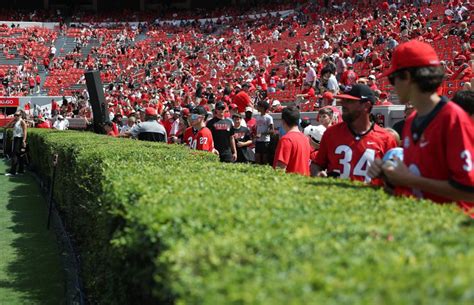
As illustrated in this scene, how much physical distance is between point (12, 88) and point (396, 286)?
44.4 m

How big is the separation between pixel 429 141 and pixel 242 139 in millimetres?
8960

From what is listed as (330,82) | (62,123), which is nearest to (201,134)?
(330,82)

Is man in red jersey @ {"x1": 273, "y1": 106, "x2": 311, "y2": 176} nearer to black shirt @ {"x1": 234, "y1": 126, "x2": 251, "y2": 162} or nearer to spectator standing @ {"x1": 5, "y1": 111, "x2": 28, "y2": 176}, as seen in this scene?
black shirt @ {"x1": 234, "y1": 126, "x2": 251, "y2": 162}

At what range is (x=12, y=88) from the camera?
43406mm

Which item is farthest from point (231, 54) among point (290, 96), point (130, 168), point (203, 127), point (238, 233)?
point (238, 233)

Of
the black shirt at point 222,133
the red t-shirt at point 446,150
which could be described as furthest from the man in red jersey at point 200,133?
the red t-shirt at point 446,150

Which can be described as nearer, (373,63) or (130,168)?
(130,168)

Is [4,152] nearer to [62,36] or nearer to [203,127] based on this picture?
[203,127]

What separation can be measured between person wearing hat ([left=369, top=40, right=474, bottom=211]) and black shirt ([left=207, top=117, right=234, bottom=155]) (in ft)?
23.8

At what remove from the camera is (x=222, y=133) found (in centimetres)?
1112

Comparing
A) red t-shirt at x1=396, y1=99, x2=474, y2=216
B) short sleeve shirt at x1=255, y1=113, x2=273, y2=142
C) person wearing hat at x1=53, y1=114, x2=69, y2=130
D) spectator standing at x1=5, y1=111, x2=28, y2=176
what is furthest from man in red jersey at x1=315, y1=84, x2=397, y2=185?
person wearing hat at x1=53, y1=114, x2=69, y2=130

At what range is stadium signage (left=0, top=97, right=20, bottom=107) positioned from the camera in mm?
39619

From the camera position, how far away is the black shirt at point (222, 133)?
1112 centimetres

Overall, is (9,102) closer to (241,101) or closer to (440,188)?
(241,101)
